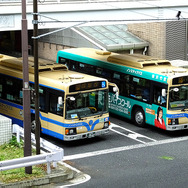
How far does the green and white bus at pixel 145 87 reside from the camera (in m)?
18.3

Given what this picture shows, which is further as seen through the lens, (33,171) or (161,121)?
(161,121)

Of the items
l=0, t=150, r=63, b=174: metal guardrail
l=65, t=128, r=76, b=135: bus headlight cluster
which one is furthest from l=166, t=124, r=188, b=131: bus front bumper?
l=0, t=150, r=63, b=174: metal guardrail

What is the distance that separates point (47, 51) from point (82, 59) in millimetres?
12495

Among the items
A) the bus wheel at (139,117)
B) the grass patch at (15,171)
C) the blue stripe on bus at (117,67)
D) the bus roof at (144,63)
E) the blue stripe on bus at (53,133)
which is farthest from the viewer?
the bus wheel at (139,117)

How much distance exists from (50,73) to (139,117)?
3.94 meters

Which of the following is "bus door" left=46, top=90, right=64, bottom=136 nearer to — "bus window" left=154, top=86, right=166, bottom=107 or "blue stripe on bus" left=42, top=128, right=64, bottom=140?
"blue stripe on bus" left=42, top=128, right=64, bottom=140

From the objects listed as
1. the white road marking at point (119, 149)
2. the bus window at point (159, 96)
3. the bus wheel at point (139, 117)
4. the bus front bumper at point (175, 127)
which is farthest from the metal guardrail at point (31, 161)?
the bus wheel at point (139, 117)

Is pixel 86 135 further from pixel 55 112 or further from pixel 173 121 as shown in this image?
pixel 173 121

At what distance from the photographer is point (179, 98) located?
60.5 feet

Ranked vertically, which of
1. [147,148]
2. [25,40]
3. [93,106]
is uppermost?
[25,40]

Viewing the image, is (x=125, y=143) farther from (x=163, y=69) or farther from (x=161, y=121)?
(x=163, y=69)

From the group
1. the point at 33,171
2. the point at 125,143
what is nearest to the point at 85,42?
the point at 125,143

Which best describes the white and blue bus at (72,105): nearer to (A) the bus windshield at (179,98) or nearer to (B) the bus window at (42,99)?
(B) the bus window at (42,99)

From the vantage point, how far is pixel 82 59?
23.0 metres
